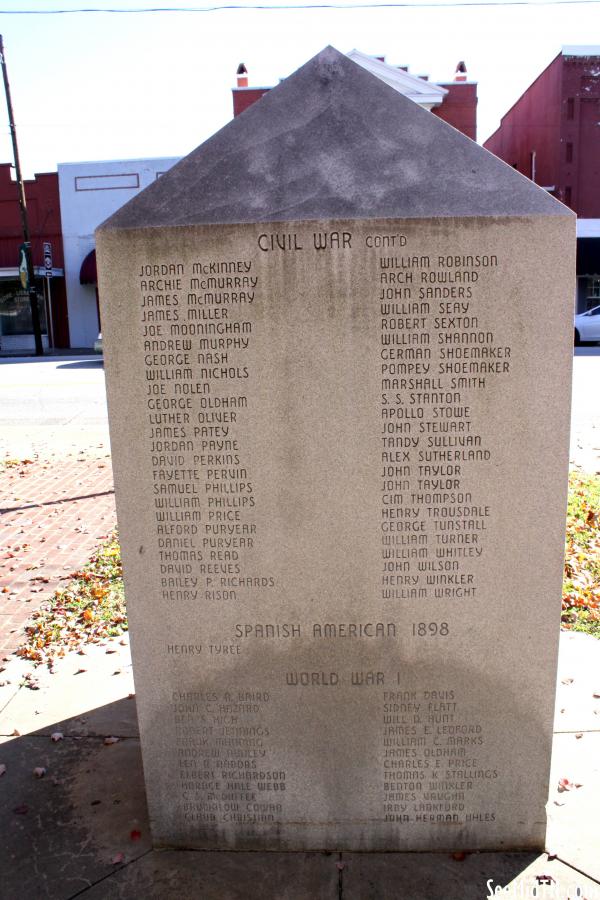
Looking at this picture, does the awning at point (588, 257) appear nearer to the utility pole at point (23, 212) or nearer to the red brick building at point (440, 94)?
Answer: the red brick building at point (440, 94)

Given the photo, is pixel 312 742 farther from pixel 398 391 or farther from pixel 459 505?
pixel 398 391

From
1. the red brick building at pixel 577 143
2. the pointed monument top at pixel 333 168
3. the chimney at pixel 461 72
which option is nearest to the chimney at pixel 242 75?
the chimney at pixel 461 72

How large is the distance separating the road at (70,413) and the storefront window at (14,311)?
47.0ft

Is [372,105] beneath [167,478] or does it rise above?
above

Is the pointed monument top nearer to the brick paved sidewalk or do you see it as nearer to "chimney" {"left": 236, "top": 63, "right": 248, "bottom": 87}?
the brick paved sidewalk

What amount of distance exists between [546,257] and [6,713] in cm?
351

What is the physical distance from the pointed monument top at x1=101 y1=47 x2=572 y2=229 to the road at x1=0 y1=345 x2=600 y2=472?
22.7 ft

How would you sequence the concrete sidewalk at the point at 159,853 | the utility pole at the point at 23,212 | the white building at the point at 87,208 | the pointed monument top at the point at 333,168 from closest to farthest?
the pointed monument top at the point at 333,168, the concrete sidewalk at the point at 159,853, the utility pole at the point at 23,212, the white building at the point at 87,208

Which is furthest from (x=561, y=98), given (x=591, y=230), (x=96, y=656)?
(x=96, y=656)

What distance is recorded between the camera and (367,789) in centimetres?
298

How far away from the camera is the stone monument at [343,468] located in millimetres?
2639

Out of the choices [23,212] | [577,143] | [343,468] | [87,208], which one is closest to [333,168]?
[343,468]

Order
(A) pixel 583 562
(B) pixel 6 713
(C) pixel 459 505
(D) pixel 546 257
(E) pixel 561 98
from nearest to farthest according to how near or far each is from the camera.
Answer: (D) pixel 546 257 → (C) pixel 459 505 → (B) pixel 6 713 → (A) pixel 583 562 → (E) pixel 561 98

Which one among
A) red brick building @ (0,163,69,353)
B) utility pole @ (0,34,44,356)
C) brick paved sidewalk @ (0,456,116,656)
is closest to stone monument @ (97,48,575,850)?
brick paved sidewalk @ (0,456,116,656)
